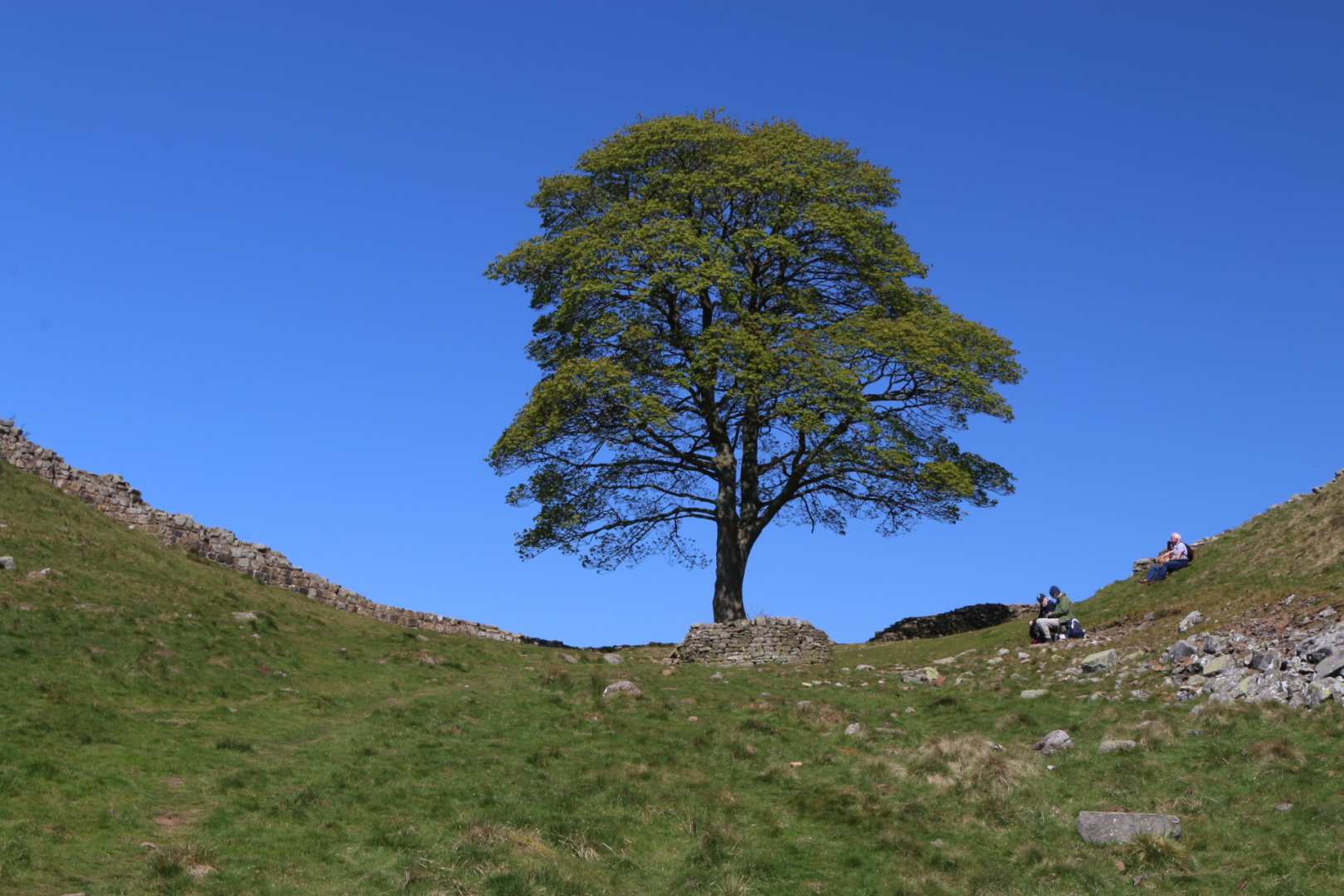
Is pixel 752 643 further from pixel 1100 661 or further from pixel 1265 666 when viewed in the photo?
pixel 1265 666

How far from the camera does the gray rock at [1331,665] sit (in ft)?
86.3

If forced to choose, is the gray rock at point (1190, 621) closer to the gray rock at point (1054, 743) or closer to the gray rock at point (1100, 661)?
the gray rock at point (1100, 661)

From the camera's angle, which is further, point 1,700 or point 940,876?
point 1,700

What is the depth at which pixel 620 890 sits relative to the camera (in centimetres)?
1978

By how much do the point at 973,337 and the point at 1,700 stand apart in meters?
32.5

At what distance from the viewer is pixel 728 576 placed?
146ft

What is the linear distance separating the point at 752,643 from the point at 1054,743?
15.5 m

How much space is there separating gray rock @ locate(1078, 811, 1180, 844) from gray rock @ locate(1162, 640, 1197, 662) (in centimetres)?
979

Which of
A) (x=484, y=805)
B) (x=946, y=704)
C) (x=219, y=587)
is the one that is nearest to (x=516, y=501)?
(x=219, y=587)

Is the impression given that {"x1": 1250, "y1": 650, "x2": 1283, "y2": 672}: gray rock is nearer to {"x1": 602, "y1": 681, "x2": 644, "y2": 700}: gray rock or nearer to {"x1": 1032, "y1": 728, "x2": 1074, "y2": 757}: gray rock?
{"x1": 1032, "y1": 728, "x2": 1074, "y2": 757}: gray rock

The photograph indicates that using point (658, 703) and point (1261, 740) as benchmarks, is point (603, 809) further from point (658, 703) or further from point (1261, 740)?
point (1261, 740)

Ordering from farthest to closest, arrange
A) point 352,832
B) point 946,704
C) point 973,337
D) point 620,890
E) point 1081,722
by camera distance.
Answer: point 973,337 → point 946,704 → point 1081,722 → point 352,832 → point 620,890

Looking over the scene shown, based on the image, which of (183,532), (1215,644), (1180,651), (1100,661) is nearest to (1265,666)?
(1215,644)

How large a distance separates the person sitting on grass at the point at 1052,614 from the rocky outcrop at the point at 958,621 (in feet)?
29.6
